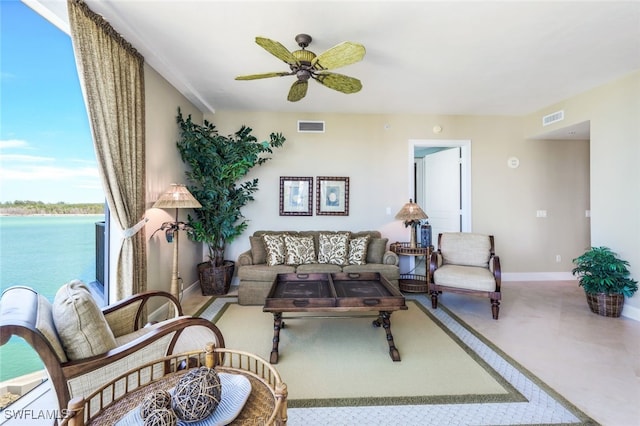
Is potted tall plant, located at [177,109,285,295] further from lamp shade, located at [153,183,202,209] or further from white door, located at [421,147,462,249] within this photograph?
white door, located at [421,147,462,249]

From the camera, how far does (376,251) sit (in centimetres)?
415

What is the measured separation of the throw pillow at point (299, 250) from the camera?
3.97 metres

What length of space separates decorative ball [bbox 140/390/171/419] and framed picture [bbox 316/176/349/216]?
3.86 meters

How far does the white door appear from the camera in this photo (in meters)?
4.88

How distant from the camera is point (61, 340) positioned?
49.8 inches

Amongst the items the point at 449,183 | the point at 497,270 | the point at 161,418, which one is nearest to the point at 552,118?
the point at 449,183

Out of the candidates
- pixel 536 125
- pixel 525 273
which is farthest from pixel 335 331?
pixel 536 125

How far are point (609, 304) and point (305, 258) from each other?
3.77 metres

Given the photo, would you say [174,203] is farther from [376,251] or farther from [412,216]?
[412,216]

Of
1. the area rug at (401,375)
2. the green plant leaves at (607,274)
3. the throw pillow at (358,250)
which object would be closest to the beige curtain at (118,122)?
the area rug at (401,375)

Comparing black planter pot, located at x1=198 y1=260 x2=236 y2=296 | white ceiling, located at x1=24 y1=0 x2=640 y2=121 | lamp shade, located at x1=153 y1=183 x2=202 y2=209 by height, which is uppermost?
white ceiling, located at x1=24 y1=0 x2=640 y2=121

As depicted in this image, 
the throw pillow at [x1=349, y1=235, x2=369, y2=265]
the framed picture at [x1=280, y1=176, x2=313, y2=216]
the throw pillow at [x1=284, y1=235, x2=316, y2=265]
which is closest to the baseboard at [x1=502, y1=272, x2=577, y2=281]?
the throw pillow at [x1=349, y1=235, x2=369, y2=265]

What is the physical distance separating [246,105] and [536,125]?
15.9 feet

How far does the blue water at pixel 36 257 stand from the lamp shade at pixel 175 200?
0.63 m
